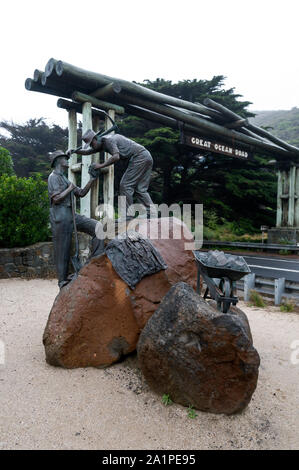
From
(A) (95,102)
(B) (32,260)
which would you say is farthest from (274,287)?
(B) (32,260)

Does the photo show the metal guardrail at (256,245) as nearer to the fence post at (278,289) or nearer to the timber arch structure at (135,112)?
the timber arch structure at (135,112)

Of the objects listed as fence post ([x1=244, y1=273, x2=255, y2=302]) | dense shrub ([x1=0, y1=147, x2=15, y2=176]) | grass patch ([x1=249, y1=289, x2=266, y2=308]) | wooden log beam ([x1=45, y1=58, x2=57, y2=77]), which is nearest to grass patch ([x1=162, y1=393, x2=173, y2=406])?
grass patch ([x1=249, y1=289, x2=266, y2=308])

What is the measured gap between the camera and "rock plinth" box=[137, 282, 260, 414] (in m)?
2.58

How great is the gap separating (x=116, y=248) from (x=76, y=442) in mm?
1816

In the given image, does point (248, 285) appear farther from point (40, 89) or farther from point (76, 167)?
point (40, 89)

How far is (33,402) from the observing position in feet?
9.22

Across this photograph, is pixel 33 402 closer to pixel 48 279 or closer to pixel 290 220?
pixel 48 279

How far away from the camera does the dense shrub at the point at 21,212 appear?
321 inches

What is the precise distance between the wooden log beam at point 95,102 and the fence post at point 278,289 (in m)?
Result: 5.15

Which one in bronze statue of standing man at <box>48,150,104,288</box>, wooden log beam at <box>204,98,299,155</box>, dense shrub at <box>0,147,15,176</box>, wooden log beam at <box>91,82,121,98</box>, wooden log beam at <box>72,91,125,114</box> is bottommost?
bronze statue of standing man at <box>48,150,104,288</box>

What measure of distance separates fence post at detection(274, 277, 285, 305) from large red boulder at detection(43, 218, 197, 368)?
366 centimetres

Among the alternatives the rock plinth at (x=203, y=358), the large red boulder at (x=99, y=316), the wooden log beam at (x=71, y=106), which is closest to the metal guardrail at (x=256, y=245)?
the wooden log beam at (x=71, y=106)

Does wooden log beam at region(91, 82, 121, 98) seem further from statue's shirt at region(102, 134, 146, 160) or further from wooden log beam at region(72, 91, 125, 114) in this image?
statue's shirt at region(102, 134, 146, 160)

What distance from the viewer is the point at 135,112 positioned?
8477mm
